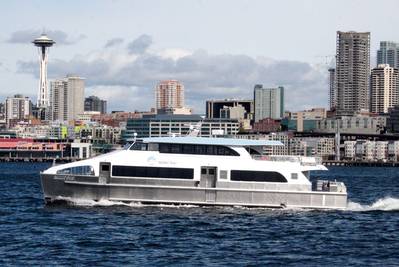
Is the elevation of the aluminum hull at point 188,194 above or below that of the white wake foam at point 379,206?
above

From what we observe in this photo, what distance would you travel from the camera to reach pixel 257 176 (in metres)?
49.0

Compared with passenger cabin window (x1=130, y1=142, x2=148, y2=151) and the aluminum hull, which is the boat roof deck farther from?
the aluminum hull

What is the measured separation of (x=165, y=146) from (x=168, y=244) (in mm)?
12450

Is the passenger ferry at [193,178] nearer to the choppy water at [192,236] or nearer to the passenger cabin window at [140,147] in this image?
the passenger cabin window at [140,147]

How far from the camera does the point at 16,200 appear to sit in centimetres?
5903

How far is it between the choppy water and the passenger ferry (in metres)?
0.65

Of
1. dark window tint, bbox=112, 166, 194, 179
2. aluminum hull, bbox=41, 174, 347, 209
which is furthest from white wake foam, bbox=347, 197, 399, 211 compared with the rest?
dark window tint, bbox=112, 166, 194, 179

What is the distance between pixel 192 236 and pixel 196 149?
10404 mm

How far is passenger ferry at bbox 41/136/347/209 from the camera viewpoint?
48625mm

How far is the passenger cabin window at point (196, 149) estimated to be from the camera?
163 ft

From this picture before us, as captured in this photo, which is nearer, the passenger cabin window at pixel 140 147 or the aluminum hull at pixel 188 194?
the aluminum hull at pixel 188 194

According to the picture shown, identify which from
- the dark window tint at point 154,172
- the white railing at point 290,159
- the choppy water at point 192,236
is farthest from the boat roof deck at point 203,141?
the choppy water at point 192,236

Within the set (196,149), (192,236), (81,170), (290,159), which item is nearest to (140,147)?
(196,149)

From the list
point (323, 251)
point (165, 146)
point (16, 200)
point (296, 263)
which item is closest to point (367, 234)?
point (323, 251)
